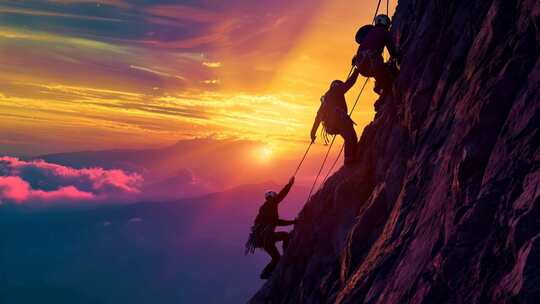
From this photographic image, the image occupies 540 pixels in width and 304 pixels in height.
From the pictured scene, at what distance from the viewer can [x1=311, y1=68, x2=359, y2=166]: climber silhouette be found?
18828mm

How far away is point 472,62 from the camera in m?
12.0

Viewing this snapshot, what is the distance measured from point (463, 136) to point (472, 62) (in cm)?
229

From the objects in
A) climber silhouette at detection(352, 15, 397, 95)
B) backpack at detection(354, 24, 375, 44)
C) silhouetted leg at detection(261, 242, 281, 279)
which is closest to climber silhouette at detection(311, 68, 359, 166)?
climber silhouette at detection(352, 15, 397, 95)

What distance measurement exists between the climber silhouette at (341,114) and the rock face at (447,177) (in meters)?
0.47

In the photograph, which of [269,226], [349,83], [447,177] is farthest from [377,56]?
[269,226]

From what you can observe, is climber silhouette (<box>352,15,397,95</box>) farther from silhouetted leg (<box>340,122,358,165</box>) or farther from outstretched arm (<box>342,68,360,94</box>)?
silhouetted leg (<box>340,122,358,165</box>)

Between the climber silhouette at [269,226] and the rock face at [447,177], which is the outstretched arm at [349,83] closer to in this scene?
the rock face at [447,177]

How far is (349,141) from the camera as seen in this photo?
61.9ft

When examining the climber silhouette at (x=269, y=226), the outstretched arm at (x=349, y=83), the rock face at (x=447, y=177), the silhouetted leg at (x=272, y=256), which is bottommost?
the silhouetted leg at (x=272, y=256)

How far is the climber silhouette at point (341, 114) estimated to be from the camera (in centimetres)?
1883

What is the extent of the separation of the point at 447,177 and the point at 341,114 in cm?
833

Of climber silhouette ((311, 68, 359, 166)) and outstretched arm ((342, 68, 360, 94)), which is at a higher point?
outstretched arm ((342, 68, 360, 94))

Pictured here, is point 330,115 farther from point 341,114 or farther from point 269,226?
point 269,226

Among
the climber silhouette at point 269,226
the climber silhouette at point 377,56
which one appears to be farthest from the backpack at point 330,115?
the climber silhouette at point 269,226
